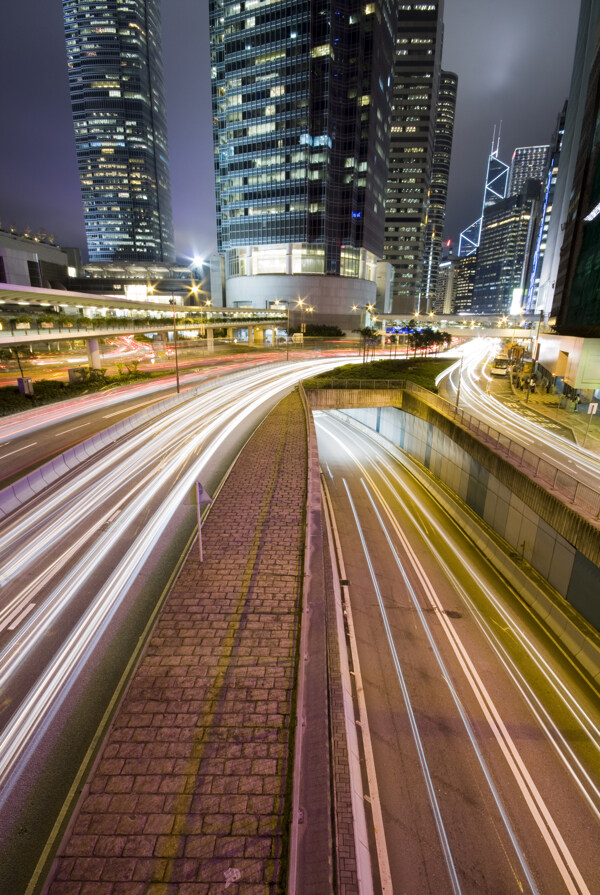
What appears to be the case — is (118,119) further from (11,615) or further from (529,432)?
(11,615)

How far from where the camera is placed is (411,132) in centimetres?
13875

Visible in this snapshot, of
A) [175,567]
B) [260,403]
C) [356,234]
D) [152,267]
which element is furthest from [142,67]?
[175,567]

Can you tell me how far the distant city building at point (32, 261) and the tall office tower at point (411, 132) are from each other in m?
102

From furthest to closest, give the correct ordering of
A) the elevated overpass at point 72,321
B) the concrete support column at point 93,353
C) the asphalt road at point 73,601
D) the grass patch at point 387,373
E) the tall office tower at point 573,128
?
the tall office tower at point 573,128
the concrete support column at point 93,353
the grass patch at point 387,373
the elevated overpass at point 72,321
the asphalt road at point 73,601

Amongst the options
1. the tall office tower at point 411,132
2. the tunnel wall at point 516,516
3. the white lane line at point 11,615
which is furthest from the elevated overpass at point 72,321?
the tall office tower at point 411,132

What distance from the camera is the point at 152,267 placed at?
14512 centimetres

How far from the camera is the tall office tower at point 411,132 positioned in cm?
13550

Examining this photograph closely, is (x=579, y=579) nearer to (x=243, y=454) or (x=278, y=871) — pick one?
(x=278, y=871)

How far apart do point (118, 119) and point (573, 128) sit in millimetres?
181402

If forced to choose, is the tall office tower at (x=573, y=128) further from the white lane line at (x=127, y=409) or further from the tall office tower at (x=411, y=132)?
the white lane line at (x=127, y=409)

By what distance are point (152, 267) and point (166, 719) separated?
163m

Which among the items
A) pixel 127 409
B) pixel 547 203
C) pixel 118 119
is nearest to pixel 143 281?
pixel 118 119

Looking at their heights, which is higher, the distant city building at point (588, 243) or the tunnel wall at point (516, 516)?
the distant city building at point (588, 243)

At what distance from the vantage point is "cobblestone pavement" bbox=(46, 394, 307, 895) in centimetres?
531
